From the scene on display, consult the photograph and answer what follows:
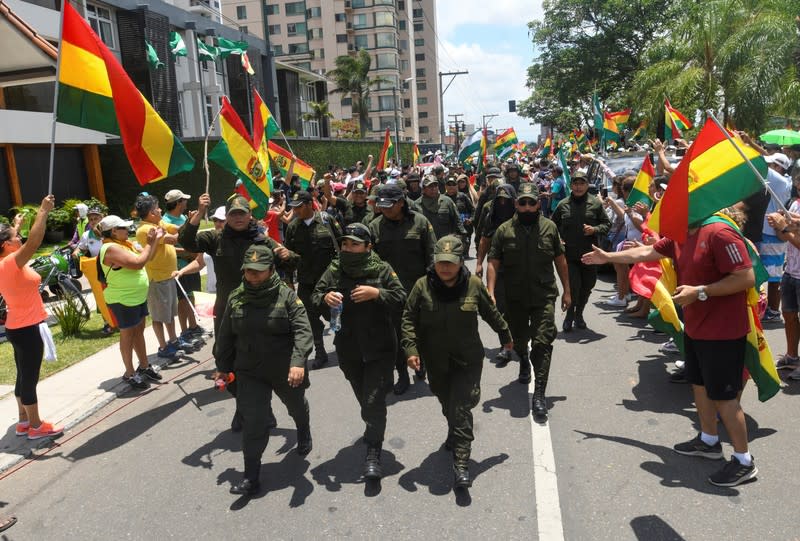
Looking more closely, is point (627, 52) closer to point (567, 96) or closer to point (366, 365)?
point (567, 96)

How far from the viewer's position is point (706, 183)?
13.3 ft

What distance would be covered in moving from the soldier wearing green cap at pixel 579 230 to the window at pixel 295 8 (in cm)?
8091

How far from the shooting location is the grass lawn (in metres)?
7.07

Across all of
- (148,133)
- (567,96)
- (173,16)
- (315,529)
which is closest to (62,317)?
(148,133)

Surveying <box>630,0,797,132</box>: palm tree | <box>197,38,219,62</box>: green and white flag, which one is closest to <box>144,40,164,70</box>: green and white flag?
<box>197,38,219,62</box>: green and white flag

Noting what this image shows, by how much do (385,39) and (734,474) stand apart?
8223 cm

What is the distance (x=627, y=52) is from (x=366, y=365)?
40.8 metres

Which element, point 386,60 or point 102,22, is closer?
point 102,22

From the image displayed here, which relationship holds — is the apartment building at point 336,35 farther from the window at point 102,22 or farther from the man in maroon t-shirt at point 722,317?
the man in maroon t-shirt at point 722,317

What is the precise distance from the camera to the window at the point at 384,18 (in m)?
78.8

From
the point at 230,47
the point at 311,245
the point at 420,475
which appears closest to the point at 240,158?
the point at 311,245

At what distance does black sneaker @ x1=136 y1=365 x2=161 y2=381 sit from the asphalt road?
543mm

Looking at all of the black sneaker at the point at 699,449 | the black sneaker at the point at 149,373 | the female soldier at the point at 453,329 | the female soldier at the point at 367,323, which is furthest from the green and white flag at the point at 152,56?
the black sneaker at the point at 699,449

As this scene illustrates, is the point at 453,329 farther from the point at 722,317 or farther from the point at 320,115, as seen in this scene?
the point at 320,115
